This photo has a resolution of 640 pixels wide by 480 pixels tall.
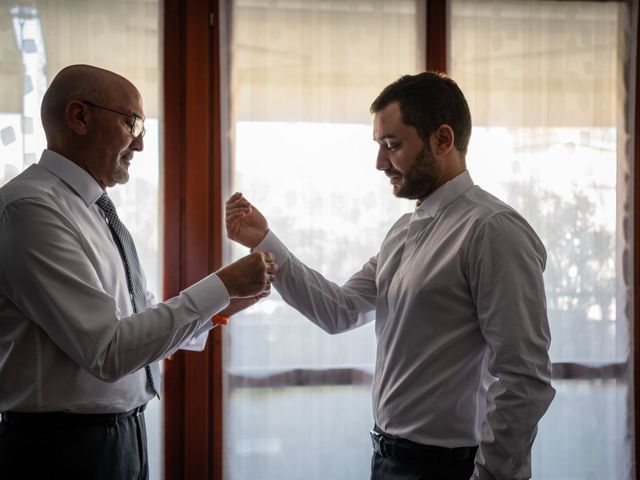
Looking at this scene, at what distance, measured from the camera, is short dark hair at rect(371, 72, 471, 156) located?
1723 millimetres

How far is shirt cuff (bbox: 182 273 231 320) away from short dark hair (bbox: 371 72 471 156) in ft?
2.16

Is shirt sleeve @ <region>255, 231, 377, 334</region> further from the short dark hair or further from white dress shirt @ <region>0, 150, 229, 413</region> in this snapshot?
the short dark hair

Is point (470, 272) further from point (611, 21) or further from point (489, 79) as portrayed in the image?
point (611, 21)

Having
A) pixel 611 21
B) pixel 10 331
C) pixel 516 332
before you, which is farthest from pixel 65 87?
pixel 611 21

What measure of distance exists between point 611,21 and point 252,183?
71.1 inches

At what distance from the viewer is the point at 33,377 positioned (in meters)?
1.52

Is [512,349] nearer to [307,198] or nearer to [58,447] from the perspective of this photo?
[58,447]

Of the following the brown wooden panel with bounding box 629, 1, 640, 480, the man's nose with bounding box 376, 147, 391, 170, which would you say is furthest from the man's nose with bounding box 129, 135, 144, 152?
the brown wooden panel with bounding box 629, 1, 640, 480

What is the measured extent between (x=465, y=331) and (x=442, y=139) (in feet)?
1.69

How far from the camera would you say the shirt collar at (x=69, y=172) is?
5.48ft

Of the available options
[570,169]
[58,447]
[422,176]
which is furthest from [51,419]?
[570,169]

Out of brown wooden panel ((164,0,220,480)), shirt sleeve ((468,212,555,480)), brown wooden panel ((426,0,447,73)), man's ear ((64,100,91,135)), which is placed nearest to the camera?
shirt sleeve ((468,212,555,480))

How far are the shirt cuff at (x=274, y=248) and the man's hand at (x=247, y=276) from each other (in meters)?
0.25

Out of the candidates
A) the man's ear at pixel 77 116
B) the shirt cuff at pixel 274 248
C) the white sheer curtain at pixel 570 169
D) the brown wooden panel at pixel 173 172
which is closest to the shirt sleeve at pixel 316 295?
the shirt cuff at pixel 274 248
